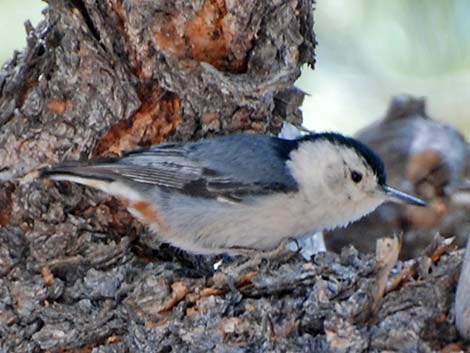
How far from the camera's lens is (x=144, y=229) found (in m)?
2.36

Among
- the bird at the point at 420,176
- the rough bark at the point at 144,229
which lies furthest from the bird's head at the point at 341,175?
the bird at the point at 420,176

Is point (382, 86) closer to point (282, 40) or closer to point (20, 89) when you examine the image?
point (282, 40)

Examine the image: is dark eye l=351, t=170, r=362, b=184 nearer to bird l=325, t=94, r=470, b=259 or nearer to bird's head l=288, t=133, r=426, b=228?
bird's head l=288, t=133, r=426, b=228

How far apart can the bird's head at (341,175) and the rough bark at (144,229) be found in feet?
0.50

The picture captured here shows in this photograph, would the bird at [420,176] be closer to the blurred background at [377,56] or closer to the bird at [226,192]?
the blurred background at [377,56]

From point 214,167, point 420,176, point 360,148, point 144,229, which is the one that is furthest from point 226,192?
point 420,176

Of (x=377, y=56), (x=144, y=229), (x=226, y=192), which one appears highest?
(x=377, y=56)

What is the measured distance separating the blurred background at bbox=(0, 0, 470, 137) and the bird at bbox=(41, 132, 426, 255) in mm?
367

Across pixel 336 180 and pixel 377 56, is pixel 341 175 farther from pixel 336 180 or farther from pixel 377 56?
pixel 377 56

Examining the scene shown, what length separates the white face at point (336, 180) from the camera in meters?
2.35

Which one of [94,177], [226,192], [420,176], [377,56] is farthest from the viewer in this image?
[420,176]

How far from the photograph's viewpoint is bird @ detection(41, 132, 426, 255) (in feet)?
7.45

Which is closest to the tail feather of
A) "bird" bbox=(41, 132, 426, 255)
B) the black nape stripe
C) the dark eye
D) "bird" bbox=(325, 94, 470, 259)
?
"bird" bbox=(41, 132, 426, 255)

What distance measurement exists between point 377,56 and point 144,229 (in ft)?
2.65
